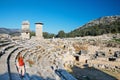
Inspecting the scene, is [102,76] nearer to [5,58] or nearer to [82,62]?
[82,62]

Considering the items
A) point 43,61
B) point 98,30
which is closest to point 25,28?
point 43,61

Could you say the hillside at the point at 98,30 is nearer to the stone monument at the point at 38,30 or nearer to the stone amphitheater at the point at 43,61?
the stone amphitheater at the point at 43,61

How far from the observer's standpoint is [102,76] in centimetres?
1692

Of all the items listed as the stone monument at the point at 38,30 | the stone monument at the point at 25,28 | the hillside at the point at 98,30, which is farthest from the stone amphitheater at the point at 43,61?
the hillside at the point at 98,30

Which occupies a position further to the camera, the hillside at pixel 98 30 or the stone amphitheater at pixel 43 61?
the hillside at pixel 98 30

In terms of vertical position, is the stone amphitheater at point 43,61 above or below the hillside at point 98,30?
below

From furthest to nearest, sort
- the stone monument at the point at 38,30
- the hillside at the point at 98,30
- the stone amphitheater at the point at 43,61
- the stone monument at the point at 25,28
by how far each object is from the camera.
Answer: the hillside at the point at 98,30, the stone monument at the point at 38,30, the stone monument at the point at 25,28, the stone amphitheater at the point at 43,61

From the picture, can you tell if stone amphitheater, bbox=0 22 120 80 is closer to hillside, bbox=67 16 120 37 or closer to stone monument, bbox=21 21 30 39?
stone monument, bbox=21 21 30 39

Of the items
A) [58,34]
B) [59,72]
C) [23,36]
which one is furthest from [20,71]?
[58,34]

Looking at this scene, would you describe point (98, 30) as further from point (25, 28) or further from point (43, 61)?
point (43, 61)

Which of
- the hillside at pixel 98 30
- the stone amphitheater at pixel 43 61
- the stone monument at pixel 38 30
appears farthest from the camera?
the hillside at pixel 98 30

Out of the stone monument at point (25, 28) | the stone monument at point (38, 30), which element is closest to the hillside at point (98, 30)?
the stone monument at point (38, 30)

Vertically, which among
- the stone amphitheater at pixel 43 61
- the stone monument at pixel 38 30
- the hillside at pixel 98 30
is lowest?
the stone amphitheater at pixel 43 61

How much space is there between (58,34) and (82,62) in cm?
5431
